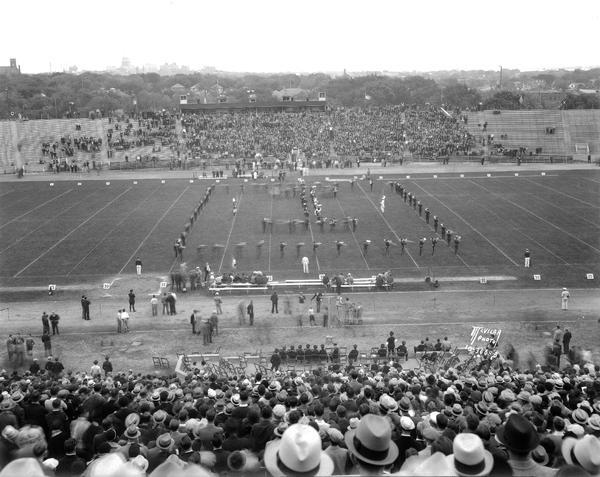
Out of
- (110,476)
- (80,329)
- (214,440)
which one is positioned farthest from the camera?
(80,329)

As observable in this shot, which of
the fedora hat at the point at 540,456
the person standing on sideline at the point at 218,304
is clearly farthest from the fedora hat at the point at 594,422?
the person standing on sideline at the point at 218,304

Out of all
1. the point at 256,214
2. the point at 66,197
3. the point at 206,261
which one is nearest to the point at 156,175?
the point at 66,197

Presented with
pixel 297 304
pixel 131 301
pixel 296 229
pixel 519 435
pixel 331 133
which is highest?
pixel 331 133

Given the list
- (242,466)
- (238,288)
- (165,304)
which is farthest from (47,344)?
(242,466)

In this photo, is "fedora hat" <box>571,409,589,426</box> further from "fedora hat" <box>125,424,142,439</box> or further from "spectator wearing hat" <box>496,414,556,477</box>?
"fedora hat" <box>125,424,142,439</box>

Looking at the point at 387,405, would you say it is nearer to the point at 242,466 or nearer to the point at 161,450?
the point at 242,466

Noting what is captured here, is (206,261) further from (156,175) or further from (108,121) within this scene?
(108,121)

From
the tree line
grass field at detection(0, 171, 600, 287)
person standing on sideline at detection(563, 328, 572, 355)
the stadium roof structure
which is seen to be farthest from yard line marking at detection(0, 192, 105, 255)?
the stadium roof structure
